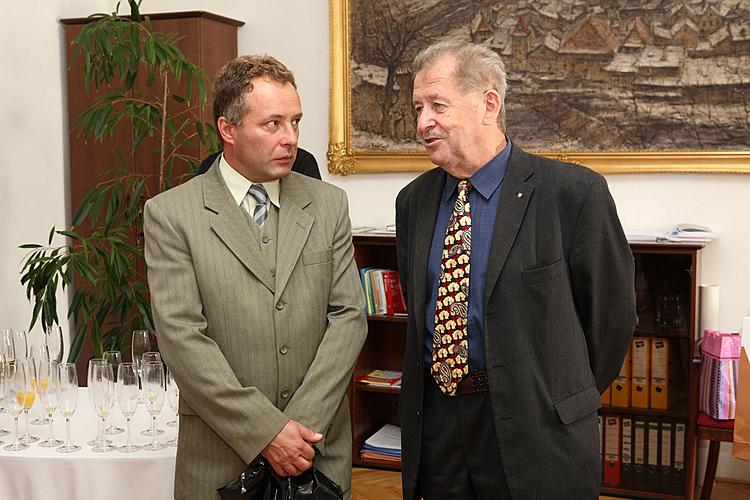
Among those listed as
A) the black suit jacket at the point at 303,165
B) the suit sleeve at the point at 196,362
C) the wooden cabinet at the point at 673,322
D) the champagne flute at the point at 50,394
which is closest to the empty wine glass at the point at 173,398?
the champagne flute at the point at 50,394

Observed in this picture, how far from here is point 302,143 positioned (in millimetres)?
5234

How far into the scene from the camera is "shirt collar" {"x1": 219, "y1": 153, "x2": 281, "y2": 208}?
236 centimetres

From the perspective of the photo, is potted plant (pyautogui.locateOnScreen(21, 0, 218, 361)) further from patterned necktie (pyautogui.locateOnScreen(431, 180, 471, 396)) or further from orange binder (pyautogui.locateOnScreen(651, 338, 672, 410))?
orange binder (pyautogui.locateOnScreen(651, 338, 672, 410))

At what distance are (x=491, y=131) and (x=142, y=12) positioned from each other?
3758mm

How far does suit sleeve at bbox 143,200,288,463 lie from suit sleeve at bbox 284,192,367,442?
77 millimetres

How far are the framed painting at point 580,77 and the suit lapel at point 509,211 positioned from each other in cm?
244

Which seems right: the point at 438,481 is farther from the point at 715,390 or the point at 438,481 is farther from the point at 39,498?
the point at 715,390

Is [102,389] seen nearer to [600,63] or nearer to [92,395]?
[92,395]

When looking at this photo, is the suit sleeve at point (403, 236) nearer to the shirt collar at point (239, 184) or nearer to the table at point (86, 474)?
the shirt collar at point (239, 184)

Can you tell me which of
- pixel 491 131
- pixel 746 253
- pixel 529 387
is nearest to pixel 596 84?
pixel 746 253

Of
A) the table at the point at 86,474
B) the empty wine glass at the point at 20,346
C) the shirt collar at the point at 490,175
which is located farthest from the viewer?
the empty wine glass at the point at 20,346

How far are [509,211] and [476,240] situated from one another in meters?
0.11

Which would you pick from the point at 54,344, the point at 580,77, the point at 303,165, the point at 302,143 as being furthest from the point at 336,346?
the point at 302,143

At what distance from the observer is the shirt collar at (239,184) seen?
7.73 ft
